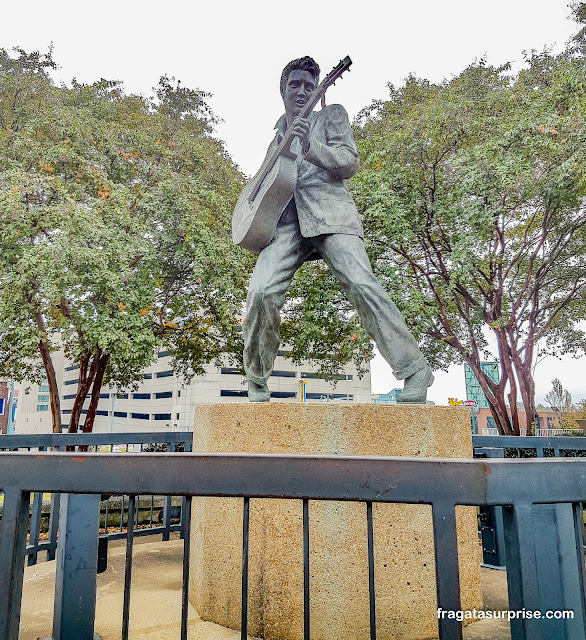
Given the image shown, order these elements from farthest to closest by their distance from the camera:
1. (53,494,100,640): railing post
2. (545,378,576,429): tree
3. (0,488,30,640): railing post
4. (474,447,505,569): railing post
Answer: (545,378,576,429): tree
(474,447,505,569): railing post
(53,494,100,640): railing post
(0,488,30,640): railing post

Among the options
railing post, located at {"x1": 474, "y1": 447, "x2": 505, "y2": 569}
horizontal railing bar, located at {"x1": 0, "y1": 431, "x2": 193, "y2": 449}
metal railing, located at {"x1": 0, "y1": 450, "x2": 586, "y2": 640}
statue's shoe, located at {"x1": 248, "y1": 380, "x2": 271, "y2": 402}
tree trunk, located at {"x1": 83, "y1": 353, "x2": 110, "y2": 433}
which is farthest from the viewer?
tree trunk, located at {"x1": 83, "y1": 353, "x2": 110, "y2": 433}

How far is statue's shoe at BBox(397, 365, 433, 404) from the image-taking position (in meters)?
3.12

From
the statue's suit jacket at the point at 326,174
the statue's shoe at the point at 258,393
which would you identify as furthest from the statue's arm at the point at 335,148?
the statue's shoe at the point at 258,393

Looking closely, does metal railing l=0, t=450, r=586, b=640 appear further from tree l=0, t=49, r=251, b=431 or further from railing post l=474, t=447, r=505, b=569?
tree l=0, t=49, r=251, b=431

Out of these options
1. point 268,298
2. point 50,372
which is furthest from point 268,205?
point 50,372

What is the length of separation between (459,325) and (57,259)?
11.5m

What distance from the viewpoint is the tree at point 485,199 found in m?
11.0

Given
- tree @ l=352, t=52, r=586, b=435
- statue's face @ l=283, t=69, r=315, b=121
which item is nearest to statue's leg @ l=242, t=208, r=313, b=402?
statue's face @ l=283, t=69, r=315, b=121

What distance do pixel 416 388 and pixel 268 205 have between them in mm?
1539

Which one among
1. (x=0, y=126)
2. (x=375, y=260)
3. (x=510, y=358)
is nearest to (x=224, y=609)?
(x=375, y=260)

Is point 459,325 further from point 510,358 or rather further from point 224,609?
point 224,609

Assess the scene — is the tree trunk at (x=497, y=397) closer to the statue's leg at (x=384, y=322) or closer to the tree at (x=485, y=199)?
the tree at (x=485, y=199)

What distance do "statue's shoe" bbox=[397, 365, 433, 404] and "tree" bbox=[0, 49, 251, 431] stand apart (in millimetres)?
9374

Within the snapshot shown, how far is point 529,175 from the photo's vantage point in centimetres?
1090
